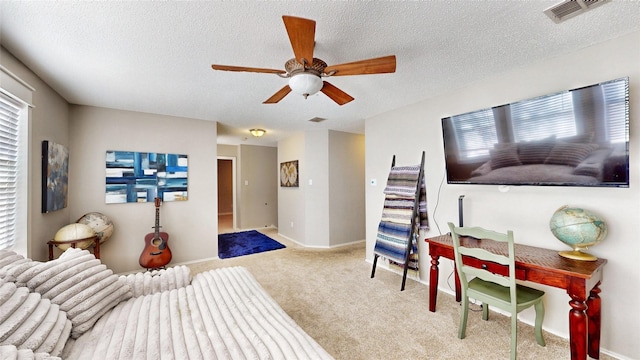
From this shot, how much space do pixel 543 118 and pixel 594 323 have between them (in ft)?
5.15

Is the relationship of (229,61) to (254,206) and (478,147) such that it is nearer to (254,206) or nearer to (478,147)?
(478,147)

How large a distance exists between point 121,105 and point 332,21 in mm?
3163

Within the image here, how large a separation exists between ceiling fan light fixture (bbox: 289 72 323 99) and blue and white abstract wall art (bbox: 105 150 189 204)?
283cm

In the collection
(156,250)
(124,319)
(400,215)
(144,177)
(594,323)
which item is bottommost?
(594,323)

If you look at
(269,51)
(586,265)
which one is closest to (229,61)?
(269,51)

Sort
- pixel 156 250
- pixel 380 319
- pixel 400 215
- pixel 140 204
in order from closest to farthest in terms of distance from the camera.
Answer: pixel 380 319 < pixel 400 215 < pixel 156 250 < pixel 140 204

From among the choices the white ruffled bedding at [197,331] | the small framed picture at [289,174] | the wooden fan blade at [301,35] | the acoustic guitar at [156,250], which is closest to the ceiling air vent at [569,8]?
the wooden fan blade at [301,35]

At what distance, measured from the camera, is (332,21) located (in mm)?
1639

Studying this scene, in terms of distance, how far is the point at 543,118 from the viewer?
2.01 m

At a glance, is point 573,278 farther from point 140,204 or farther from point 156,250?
point 140,204

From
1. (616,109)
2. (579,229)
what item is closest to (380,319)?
(579,229)

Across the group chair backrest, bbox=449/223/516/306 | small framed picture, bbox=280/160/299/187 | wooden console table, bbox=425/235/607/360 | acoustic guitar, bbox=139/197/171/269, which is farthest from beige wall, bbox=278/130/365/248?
A: chair backrest, bbox=449/223/516/306

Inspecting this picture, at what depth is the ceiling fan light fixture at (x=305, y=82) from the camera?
5.85 feet

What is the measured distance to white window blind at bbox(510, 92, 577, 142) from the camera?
6.21 feet
